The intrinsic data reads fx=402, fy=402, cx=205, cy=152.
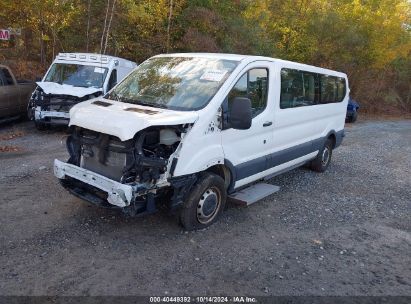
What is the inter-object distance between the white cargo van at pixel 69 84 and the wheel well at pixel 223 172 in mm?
5647

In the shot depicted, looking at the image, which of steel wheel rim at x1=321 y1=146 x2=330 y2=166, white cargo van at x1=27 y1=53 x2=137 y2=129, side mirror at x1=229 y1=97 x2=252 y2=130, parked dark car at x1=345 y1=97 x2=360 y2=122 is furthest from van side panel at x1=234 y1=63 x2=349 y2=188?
parked dark car at x1=345 y1=97 x2=360 y2=122

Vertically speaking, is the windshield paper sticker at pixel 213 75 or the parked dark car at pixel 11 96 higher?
the windshield paper sticker at pixel 213 75

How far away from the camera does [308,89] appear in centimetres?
673

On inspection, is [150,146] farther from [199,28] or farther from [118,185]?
[199,28]

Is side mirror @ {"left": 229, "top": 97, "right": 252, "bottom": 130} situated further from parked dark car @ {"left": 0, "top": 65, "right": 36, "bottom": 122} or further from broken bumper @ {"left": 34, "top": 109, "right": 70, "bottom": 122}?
parked dark car @ {"left": 0, "top": 65, "right": 36, "bottom": 122}

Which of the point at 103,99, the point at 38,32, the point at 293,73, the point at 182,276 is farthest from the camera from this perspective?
the point at 38,32

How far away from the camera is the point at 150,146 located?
4.43 m

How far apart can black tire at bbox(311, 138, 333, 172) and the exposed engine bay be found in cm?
422

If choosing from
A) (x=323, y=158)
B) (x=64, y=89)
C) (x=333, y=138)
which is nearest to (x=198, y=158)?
→ (x=323, y=158)

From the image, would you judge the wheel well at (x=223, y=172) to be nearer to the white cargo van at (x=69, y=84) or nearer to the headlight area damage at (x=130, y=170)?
the headlight area damage at (x=130, y=170)

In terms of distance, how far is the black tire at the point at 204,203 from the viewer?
4.65 meters

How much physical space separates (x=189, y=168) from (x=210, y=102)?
2.67 ft

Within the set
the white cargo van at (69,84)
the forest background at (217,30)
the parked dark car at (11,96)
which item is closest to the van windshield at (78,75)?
the white cargo van at (69,84)

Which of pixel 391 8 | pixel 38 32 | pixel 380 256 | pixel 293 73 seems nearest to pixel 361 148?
pixel 293 73
